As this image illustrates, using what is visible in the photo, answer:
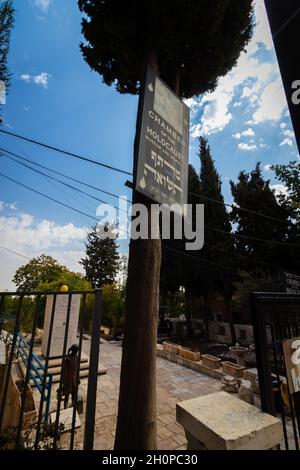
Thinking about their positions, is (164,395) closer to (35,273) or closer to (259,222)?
(259,222)

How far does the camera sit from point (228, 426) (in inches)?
52.9

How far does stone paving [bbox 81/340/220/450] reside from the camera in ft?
16.6

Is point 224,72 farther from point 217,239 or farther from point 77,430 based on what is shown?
point 217,239

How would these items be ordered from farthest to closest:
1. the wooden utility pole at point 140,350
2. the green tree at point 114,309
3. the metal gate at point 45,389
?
the green tree at point 114,309, the wooden utility pole at point 140,350, the metal gate at point 45,389

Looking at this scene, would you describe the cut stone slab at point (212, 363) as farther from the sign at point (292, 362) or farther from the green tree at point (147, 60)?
the sign at point (292, 362)

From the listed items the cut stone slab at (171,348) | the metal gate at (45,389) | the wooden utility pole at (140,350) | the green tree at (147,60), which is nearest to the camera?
the metal gate at (45,389)

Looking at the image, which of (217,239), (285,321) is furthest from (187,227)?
(285,321)

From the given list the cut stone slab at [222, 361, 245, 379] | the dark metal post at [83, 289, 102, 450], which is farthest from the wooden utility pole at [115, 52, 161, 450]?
the cut stone slab at [222, 361, 245, 379]

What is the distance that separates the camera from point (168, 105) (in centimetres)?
420

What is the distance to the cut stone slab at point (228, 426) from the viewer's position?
1.28 metres

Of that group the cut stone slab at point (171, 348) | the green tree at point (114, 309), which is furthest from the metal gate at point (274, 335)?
the green tree at point (114, 309)

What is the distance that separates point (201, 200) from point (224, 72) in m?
16.3

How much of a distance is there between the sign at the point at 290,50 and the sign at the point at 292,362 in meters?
1.63

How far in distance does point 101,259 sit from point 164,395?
36097mm
